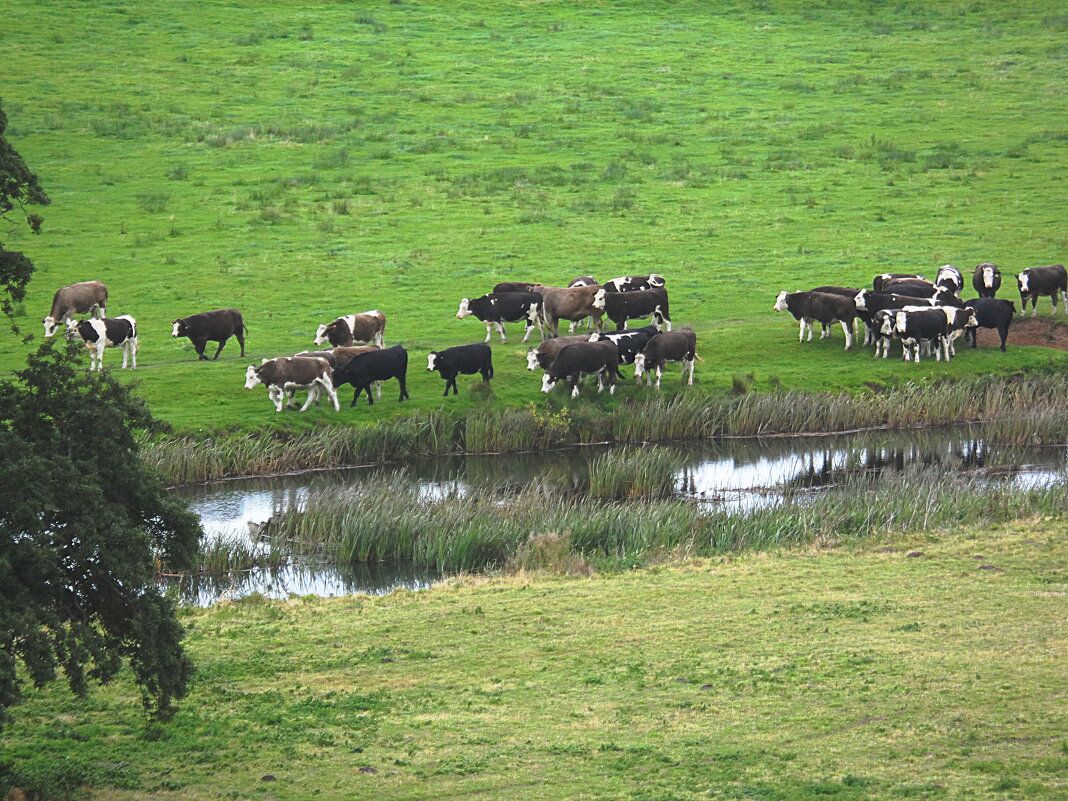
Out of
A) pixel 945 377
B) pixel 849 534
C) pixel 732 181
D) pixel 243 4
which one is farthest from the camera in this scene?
pixel 243 4

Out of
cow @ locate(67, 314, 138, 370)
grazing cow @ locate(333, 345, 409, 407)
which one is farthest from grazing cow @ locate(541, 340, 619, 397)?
cow @ locate(67, 314, 138, 370)

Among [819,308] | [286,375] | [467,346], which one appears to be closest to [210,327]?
[286,375]

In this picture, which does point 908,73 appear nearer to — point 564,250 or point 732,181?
point 732,181

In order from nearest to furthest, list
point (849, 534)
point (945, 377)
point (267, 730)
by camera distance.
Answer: point (267, 730) < point (849, 534) < point (945, 377)

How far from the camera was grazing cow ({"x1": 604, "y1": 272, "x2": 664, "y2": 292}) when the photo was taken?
41.0m

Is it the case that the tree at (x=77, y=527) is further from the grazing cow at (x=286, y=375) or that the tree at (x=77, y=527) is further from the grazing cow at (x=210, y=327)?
the grazing cow at (x=210, y=327)

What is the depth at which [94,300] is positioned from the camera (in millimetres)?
38938

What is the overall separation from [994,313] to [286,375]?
20581 mm

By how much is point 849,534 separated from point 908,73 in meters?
56.1

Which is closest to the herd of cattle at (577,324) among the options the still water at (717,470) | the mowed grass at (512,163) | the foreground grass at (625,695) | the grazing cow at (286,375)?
the grazing cow at (286,375)

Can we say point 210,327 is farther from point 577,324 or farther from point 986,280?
point 986,280

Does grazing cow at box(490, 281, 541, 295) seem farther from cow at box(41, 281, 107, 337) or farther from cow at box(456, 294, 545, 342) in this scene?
cow at box(41, 281, 107, 337)

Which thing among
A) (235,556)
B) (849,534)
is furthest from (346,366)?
(849,534)

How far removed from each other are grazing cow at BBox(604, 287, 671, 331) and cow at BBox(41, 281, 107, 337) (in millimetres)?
14730
